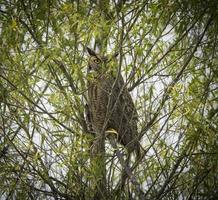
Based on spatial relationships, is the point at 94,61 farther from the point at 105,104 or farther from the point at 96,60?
the point at 105,104

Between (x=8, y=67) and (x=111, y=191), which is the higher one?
(x=8, y=67)

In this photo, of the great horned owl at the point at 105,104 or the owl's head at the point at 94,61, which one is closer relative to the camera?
the great horned owl at the point at 105,104

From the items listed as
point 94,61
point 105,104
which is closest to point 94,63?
point 94,61

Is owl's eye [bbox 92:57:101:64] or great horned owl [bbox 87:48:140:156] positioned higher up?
owl's eye [bbox 92:57:101:64]

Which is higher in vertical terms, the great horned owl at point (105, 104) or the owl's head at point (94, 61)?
the owl's head at point (94, 61)

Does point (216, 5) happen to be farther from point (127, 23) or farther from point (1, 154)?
point (1, 154)

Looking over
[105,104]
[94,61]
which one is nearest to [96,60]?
[94,61]

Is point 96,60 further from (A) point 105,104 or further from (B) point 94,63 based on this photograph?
(A) point 105,104

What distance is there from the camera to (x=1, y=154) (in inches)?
107

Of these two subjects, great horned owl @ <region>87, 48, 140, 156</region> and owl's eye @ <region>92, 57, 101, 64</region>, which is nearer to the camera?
great horned owl @ <region>87, 48, 140, 156</region>

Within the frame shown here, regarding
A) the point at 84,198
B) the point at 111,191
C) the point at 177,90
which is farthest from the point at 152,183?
the point at 177,90

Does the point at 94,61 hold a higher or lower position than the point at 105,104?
higher

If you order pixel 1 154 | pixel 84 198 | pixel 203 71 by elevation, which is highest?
pixel 203 71

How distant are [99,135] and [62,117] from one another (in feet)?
1.25
